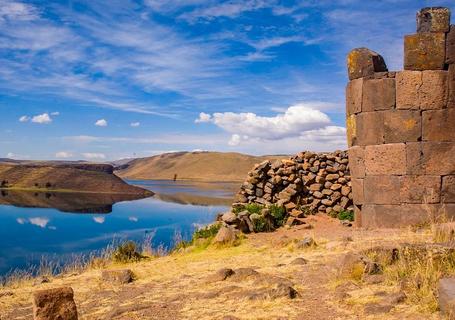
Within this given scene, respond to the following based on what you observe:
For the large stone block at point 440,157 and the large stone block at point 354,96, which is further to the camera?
the large stone block at point 354,96

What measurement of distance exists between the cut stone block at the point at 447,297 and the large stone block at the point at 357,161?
321 inches

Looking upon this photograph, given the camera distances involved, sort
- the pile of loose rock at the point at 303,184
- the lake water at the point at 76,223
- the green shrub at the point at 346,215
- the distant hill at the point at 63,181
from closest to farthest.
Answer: the green shrub at the point at 346,215 → the pile of loose rock at the point at 303,184 → the lake water at the point at 76,223 → the distant hill at the point at 63,181

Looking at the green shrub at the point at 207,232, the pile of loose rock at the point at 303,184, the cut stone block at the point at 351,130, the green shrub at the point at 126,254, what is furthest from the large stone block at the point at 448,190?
the green shrub at the point at 126,254

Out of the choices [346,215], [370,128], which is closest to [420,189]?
[370,128]

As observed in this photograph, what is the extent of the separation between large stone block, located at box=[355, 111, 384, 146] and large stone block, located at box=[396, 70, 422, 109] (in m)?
0.63

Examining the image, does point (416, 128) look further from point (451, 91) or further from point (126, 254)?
point (126, 254)

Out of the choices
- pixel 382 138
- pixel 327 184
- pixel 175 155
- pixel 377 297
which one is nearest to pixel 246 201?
pixel 327 184

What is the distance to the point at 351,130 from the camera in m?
13.6

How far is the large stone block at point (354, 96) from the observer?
516 inches

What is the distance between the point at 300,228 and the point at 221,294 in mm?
8056

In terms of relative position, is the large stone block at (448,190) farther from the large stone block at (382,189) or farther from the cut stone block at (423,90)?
the cut stone block at (423,90)

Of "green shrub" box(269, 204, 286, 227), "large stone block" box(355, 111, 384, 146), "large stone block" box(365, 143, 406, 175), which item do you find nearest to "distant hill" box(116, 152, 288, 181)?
"green shrub" box(269, 204, 286, 227)

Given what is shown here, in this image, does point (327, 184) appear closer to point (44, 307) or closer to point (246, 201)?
point (246, 201)

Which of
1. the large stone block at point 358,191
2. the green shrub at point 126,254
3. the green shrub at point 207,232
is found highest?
the large stone block at point 358,191
